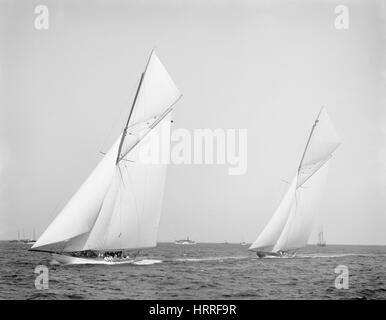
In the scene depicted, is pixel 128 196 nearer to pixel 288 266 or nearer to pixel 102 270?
pixel 102 270

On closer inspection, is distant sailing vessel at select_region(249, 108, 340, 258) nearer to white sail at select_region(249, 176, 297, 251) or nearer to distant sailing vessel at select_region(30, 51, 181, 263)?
white sail at select_region(249, 176, 297, 251)

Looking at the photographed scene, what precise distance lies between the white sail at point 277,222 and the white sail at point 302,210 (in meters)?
0.38

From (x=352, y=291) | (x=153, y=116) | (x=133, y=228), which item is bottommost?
(x=352, y=291)

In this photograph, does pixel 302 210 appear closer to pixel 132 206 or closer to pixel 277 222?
pixel 277 222

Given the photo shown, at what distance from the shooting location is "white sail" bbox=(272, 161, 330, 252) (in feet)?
138

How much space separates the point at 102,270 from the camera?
2812 cm

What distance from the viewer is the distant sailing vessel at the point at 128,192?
1146 inches

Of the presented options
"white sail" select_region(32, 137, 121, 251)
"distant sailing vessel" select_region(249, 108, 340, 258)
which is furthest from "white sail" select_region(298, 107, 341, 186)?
"white sail" select_region(32, 137, 121, 251)

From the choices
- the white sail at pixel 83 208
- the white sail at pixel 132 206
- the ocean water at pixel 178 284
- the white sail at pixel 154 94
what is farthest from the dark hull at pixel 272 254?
the white sail at pixel 83 208

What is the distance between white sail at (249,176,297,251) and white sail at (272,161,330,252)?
1.25 ft

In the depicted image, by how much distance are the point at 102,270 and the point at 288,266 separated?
12344mm

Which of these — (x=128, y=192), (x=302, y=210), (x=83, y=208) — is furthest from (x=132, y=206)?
(x=302, y=210)

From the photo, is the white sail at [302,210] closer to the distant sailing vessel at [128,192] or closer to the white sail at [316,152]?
the white sail at [316,152]
